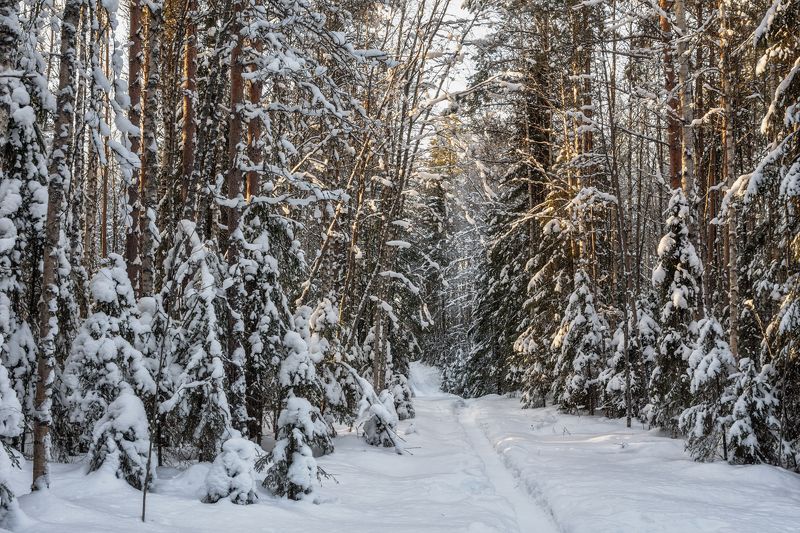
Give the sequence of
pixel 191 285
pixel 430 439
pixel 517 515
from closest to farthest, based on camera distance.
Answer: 1. pixel 517 515
2. pixel 191 285
3. pixel 430 439

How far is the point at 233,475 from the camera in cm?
643

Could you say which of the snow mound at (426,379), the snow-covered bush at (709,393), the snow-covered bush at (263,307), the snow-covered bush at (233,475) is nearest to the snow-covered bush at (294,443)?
the snow-covered bush at (263,307)

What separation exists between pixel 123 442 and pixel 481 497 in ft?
15.5

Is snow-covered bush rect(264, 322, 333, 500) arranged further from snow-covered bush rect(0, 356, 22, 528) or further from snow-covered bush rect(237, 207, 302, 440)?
snow-covered bush rect(0, 356, 22, 528)

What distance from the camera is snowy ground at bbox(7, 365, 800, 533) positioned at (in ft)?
18.5

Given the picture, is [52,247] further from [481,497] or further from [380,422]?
[380,422]

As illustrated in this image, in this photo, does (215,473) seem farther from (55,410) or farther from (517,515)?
(517,515)

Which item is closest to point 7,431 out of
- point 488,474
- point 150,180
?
point 150,180

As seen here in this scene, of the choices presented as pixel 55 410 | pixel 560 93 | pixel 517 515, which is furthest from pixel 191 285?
pixel 560 93

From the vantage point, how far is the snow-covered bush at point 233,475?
20.7ft

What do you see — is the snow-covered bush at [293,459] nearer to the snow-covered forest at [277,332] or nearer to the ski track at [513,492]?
the snow-covered forest at [277,332]

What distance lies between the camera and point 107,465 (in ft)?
21.1

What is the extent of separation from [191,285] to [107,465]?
8.46 ft

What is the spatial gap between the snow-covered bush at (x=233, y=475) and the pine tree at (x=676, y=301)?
7.81 meters
